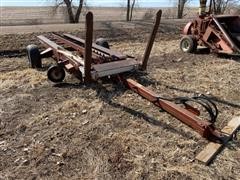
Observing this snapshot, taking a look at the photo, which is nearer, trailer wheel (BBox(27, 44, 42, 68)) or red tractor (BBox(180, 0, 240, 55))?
trailer wheel (BBox(27, 44, 42, 68))

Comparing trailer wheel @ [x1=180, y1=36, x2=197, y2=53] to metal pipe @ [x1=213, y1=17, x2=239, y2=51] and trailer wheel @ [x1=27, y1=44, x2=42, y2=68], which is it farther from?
trailer wheel @ [x1=27, y1=44, x2=42, y2=68]

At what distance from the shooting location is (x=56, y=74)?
623 centimetres

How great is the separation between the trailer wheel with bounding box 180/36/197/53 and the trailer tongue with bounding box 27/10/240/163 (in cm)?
251

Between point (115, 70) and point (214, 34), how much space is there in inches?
158

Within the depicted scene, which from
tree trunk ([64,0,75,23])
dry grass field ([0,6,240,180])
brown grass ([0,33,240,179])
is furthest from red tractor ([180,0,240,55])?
tree trunk ([64,0,75,23])

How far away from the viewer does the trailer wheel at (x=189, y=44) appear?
9250mm

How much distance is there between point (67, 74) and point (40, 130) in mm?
2507

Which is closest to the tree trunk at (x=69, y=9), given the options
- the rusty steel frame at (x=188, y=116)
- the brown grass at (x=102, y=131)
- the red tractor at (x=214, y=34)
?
the red tractor at (x=214, y=34)

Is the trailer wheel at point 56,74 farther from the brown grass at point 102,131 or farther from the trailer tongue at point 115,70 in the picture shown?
the brown grass at point 102,131

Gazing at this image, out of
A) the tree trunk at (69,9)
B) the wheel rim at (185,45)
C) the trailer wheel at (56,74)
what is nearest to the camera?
the trailer wheel at (56,74)

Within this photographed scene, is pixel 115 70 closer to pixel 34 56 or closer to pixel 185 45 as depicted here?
pixel 34 56

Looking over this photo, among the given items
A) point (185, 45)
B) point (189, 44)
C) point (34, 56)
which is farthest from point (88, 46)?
point (185, 45)

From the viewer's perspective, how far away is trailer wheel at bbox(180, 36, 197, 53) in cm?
925

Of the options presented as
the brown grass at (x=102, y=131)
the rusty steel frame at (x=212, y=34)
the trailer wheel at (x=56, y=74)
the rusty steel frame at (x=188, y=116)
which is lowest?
the brown grass at (x=102, y=131)
